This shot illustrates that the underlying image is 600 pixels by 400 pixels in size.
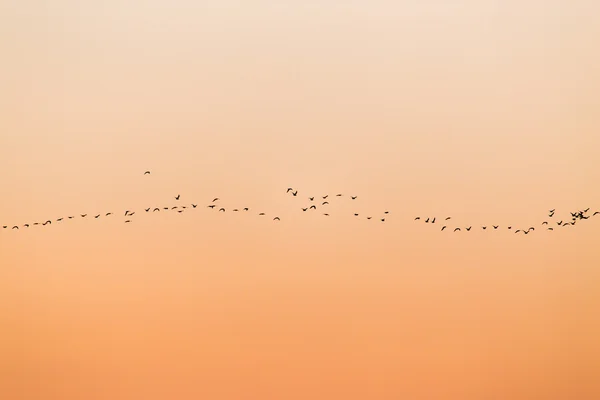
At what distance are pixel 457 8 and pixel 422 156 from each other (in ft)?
3.98

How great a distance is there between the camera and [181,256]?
17.2 feet

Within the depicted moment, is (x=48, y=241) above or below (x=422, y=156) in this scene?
below

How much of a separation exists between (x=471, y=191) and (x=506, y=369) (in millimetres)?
1388

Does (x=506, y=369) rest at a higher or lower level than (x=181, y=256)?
lower

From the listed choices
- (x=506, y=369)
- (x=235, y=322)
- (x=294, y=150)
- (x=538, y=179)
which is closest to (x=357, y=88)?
(x=294, y=150)

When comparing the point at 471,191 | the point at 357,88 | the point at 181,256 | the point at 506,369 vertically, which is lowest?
the point at 506,369

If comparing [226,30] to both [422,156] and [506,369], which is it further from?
[506,369]

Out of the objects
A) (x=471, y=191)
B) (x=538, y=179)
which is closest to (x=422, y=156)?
(x=471, y=191)

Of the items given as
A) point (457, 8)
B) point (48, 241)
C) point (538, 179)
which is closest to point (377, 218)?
point (538, 179)

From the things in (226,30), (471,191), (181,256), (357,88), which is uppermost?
(226,30)

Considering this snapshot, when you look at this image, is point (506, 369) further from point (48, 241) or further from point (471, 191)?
point (48, 241)

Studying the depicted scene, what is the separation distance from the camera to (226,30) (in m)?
5.39

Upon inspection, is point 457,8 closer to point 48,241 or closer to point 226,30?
point 226,30

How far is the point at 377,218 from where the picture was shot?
5.35 meters
